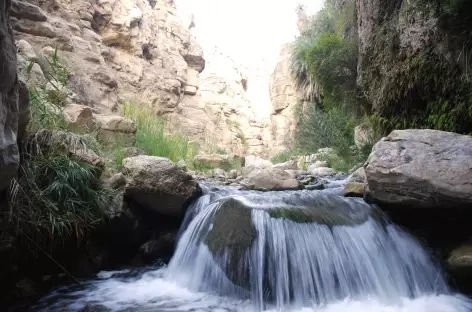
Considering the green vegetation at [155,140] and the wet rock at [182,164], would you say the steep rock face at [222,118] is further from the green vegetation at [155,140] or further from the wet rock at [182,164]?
the wet rock at [182,164]

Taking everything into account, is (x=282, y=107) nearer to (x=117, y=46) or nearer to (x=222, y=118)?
(x=222, y=118)

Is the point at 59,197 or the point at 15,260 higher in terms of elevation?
the point at 59,197

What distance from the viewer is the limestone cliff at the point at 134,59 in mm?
8016

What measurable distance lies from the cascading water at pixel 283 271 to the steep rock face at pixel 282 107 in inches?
518

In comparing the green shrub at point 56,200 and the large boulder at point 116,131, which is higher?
the large boulder at point 116,131

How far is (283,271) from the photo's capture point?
2.99 metres

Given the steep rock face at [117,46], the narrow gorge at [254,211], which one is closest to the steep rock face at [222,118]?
the steep rock face at [117,46]

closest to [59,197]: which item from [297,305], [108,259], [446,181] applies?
[108,259]

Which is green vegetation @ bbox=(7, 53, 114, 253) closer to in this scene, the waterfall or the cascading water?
the cascading water

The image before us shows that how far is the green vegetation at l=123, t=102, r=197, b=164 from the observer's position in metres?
5.98

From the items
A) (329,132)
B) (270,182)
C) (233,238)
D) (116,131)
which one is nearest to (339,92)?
(329,132)

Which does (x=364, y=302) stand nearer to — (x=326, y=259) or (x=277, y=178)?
(x=326, y=259)

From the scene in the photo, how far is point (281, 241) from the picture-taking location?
3.18 m

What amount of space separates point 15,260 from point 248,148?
Answer: 17.4m
